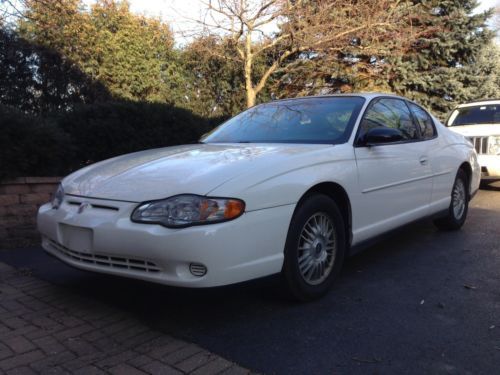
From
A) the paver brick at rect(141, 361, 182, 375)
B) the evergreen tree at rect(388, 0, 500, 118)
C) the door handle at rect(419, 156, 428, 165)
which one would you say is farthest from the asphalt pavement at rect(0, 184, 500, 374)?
the evergreen tree at rect(388, 0, 500, 118)

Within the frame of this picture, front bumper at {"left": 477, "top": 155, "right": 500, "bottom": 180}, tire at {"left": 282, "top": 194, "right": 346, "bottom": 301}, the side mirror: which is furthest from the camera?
front bumper at {"left": 477, "top": 155, "right": 500, "bottom": 180}

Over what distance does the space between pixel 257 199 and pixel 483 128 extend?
6.99 m

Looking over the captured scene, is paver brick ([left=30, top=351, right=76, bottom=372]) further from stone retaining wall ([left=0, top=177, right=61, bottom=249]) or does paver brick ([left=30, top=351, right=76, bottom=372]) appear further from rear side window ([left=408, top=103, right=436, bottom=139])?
rear side window ([left=408, top=103, right=436, bottom=139])

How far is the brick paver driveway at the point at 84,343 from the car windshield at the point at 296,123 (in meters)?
1.85

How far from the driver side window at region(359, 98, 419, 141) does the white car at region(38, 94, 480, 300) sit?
2cm

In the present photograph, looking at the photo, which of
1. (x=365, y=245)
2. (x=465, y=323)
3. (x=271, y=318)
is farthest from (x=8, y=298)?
(x=465, y=323)

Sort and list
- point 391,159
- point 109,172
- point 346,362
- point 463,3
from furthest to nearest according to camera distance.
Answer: point 463,3 → point 391,159 → point 109,172 → point 346,362

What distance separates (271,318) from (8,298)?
2058mm

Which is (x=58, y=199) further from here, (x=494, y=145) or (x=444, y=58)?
(x=444, y=58)

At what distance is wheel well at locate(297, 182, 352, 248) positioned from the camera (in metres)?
3.48

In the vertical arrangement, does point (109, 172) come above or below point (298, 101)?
below

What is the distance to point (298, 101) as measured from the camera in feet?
15.3

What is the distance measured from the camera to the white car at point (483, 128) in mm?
8110

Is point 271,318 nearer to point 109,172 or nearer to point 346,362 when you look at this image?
point 346,362
